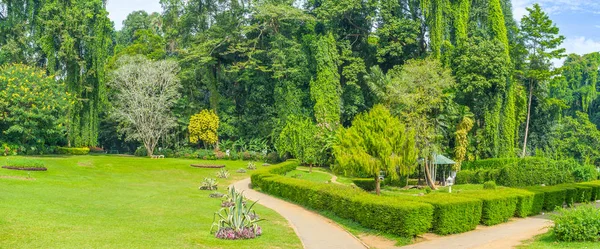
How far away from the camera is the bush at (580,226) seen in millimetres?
13981

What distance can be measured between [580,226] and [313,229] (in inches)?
325

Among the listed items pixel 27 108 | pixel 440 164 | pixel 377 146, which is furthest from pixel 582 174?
pixel 27 108

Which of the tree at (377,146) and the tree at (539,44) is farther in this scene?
the tree at (539,44)

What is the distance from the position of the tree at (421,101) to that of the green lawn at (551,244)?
18.7m

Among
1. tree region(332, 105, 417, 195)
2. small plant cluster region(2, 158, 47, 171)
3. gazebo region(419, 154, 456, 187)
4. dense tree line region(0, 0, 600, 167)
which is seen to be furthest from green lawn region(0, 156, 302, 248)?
dense tree line region(0, 0, 600, 167)

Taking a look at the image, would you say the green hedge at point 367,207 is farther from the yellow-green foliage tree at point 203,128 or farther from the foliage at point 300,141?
the yellow-green foliage tree at point 203,128

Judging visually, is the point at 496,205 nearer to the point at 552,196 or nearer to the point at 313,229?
the point at 552,196

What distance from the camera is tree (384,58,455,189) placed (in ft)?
113

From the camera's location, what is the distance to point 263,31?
53.4 metres

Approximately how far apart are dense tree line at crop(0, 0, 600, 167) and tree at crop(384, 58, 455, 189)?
1.01ft

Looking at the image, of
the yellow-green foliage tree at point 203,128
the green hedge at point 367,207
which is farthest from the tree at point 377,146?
the yellow-green foliage tree at point 203,128

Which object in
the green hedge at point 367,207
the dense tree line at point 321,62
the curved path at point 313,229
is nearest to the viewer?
the curved path at point 313,229

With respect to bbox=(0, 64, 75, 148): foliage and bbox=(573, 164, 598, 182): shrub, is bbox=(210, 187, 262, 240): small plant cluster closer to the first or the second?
bbox=(0, 64, 75, 148): foliage

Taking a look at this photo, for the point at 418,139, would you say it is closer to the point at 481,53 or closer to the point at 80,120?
the point at 481,53
